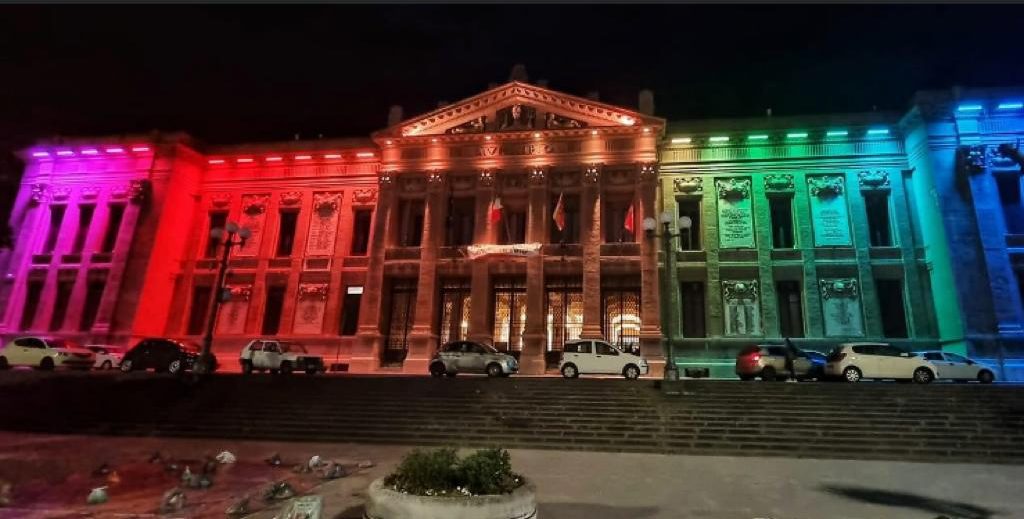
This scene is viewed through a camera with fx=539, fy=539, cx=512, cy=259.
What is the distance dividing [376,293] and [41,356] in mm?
13822

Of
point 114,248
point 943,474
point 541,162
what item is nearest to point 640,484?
point 943,474

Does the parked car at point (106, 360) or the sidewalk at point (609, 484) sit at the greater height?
the parked car at point (106, 360)

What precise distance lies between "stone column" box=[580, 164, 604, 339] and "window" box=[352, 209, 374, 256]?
11.7 meters

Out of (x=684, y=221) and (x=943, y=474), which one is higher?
(x=684, y=221)

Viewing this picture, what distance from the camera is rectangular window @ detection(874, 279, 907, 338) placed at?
79.1 ft

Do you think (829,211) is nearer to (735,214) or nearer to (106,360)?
(735,214)

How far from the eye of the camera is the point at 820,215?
84.8ft

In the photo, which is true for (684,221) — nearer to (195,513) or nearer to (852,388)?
(852,388)

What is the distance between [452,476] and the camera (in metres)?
5.91

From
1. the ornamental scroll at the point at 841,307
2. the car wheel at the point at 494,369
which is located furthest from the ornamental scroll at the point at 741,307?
the car wheel at the point at 494,369

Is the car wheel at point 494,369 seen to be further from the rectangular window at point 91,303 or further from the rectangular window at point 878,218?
the rectangular window at point 91,303

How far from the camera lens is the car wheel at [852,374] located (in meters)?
18.3

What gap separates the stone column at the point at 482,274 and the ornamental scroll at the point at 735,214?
1129 centimetres

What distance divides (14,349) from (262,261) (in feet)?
34.7
